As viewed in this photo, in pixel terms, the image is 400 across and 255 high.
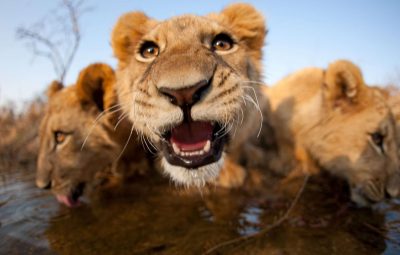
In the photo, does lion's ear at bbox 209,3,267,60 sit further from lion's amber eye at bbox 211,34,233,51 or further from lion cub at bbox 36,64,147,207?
lion cub at bbox 36,64,147,207

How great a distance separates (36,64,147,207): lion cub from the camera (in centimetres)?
362

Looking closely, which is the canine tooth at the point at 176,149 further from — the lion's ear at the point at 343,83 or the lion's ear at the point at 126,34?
the lion's ear at the point at 343,83

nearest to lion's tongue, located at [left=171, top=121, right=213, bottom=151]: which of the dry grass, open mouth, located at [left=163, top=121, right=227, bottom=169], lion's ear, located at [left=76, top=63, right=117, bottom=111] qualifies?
open mouth, located at [left=163, top=121, right=227, bottom=169]

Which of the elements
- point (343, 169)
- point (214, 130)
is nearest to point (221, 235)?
point (214, 130)

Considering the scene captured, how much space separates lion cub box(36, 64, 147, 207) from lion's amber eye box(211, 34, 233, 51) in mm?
1209

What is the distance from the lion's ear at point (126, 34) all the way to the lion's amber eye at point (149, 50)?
35 cm

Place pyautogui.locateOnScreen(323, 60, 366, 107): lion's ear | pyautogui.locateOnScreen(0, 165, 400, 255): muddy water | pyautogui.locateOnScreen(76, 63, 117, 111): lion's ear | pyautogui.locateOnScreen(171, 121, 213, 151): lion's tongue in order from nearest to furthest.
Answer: pyautogui.locateOnScreen(171, 121, 213, 151): lion's tongue
pyautogui.locateOnScreen(0, 165, 400, 255): muddy water
pyautogui.locateOnScreen(76, 63, 117, 111): lion's ear
pyautogui.locateOnScreen(323, 60, 366, 107): lion's ear

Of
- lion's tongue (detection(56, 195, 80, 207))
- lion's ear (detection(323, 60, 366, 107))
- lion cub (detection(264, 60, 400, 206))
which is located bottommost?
lion's tongue (detection(56, 195, 80, 207))

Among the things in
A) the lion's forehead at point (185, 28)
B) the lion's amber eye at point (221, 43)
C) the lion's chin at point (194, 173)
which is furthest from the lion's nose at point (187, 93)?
the lion's amber eye at point (221, 43)

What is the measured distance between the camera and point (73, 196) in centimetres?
366

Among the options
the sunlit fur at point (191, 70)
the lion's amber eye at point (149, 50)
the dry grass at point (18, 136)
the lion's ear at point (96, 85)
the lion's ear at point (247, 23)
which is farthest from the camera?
the dry grass at point (18, 136)

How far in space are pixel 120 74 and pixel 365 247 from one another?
8.62 ft

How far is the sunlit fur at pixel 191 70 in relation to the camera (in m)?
2.10

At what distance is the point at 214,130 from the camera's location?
2.40 m
